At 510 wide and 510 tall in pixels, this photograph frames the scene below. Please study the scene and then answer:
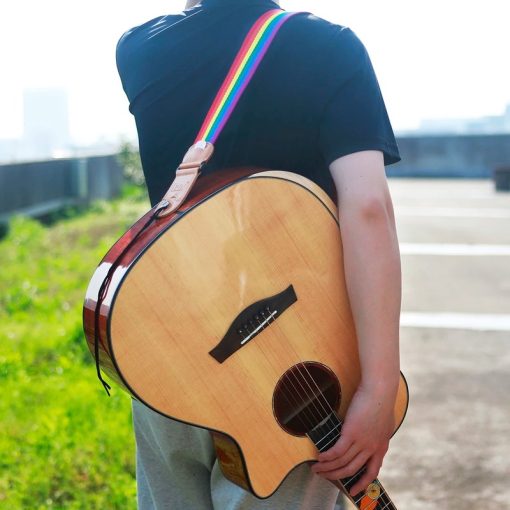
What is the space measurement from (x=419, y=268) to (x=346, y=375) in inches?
255

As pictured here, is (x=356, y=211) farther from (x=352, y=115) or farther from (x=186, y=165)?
(x=186, y=165)

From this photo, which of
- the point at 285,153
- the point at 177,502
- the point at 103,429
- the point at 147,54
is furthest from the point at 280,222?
the point at 103,429

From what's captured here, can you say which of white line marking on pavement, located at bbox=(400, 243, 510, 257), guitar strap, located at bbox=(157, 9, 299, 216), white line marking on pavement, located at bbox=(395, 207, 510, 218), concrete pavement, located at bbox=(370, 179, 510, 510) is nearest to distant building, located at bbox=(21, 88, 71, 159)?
white line marking on pavement, located at bbox=(395, 207, 510, 218)

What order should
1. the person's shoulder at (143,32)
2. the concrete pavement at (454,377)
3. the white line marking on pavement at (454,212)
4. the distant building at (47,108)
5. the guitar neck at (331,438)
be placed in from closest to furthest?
the guitar neck at (331,438)
the person's shoulder at (143,32)
the concrete pavement at (454,377)
the white line marking on pavement at (454,212)
the distant building at (47,108)

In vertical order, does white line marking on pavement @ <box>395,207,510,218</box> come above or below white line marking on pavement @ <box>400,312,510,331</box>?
below

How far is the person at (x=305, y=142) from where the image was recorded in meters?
1.60

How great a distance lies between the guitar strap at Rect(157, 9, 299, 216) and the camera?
63.6 inches

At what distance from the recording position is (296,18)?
164 centimetres

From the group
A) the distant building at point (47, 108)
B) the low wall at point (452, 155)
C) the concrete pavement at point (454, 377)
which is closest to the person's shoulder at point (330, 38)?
the concrete pavement at point (454, 377)

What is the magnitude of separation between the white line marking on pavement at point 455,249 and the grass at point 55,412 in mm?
3228

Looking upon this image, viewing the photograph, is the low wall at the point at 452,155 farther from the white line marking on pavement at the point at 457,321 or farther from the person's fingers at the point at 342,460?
the person's fingers at the point at 342,460

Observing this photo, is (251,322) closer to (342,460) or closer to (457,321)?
(342,460)

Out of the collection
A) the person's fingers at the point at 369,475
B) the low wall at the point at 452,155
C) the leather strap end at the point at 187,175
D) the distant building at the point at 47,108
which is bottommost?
the distant building at the point at 47,108

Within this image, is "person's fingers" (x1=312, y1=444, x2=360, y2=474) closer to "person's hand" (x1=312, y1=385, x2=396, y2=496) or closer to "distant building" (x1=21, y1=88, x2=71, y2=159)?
"person's hand" (x1=312, y1=385, x2=396, y2=496)
